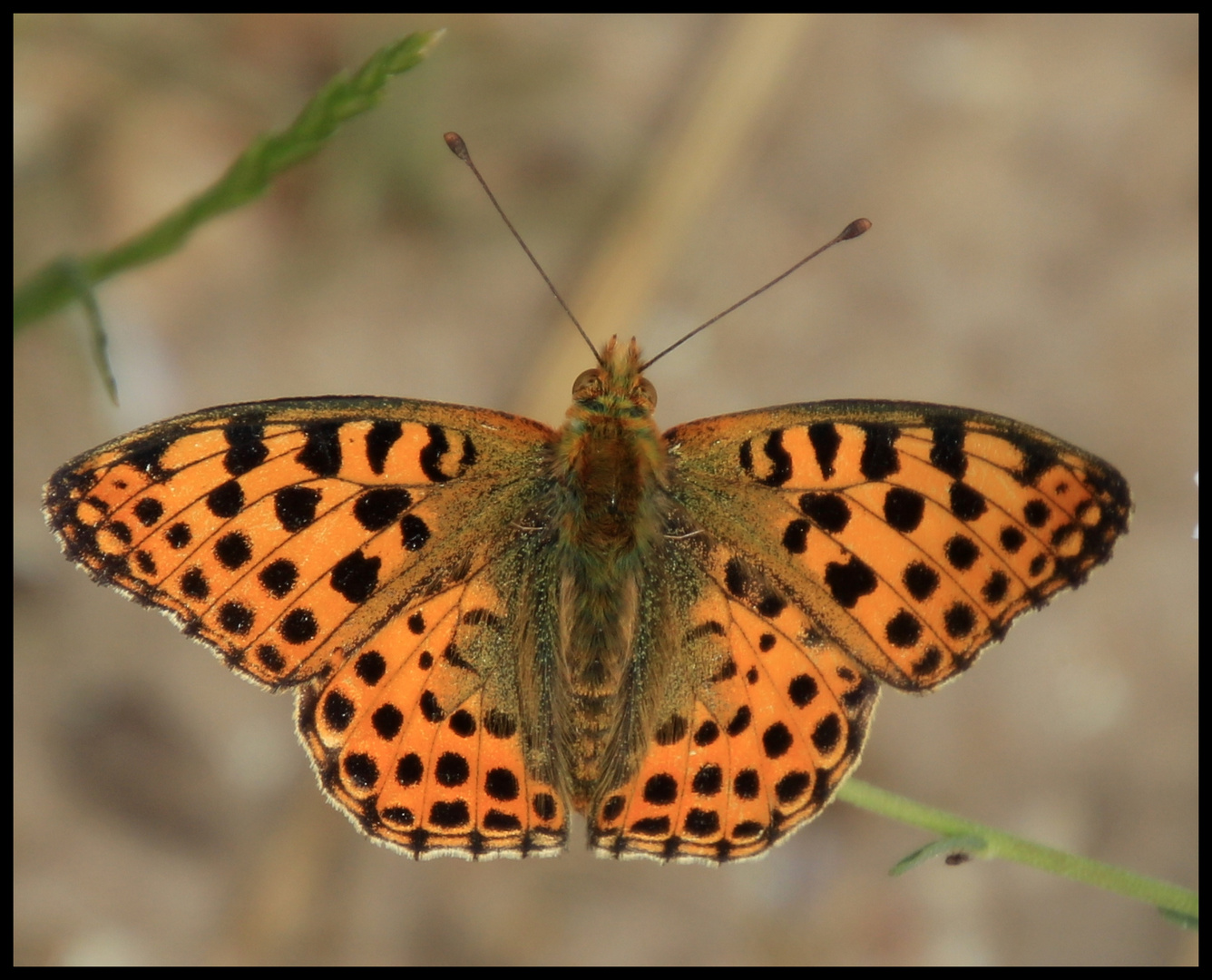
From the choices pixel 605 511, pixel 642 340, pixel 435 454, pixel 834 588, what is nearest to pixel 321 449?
pixel 435 454

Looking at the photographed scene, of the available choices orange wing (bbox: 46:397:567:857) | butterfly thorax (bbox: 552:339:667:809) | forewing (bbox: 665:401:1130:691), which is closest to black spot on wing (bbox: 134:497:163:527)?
orange wing (bbox: 46:397:567:857)

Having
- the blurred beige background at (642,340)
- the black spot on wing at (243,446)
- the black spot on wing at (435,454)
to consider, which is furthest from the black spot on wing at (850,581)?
the blurred beige background at (642,340)

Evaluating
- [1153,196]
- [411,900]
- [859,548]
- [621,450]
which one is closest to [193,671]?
[411,900]

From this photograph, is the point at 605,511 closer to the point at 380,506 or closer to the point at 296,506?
the point at 380,506

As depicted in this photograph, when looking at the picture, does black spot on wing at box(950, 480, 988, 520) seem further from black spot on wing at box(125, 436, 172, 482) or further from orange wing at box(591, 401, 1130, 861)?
black spot on wing at box(125, 436, 172, 482)

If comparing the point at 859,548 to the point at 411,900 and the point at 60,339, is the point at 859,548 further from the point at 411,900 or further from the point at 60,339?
the point at 60,339
